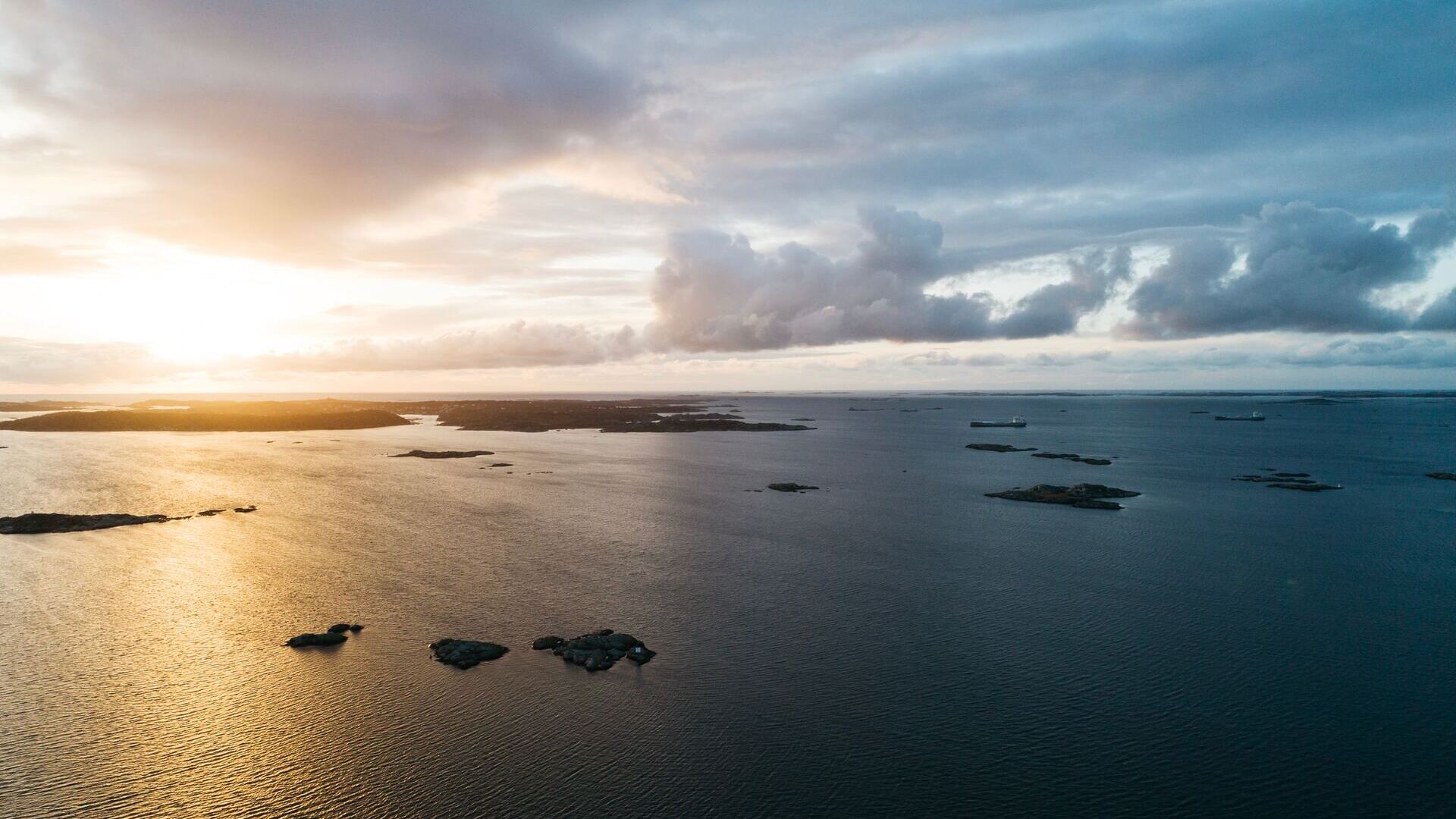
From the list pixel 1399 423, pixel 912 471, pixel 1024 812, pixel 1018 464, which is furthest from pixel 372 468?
pixel 1399 423

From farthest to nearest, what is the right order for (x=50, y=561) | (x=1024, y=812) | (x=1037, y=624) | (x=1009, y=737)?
(x=50, y=561)
(x=1037, y=624)
(x=1009, y=737)
(x=1024, y=812)

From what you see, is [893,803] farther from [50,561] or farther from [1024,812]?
[50,561]

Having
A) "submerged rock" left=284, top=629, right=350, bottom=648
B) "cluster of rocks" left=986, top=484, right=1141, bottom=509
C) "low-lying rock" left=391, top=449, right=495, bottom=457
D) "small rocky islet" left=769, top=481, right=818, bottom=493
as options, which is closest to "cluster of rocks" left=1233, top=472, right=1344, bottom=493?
"cluster of rocks" left=986, top=484, right=1141, bottom=509

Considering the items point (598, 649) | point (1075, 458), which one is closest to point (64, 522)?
point (598, 649)

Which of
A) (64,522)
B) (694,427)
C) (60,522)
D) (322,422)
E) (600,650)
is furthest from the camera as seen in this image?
(322,422)

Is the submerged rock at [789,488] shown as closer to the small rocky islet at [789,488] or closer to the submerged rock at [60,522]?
the small rocky islet at [789,488]

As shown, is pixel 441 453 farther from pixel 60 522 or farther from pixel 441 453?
pixel 60 522
